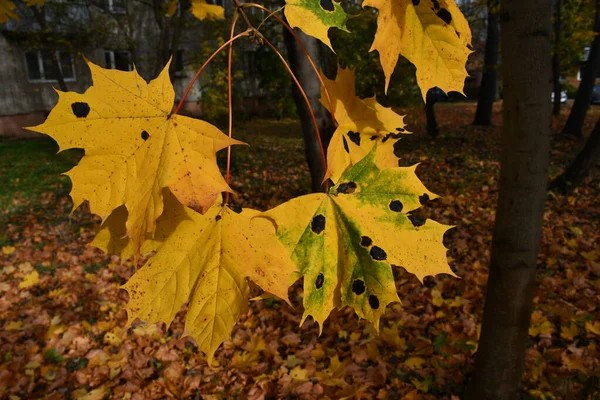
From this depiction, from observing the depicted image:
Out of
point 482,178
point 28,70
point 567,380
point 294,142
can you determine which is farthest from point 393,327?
point 28,70

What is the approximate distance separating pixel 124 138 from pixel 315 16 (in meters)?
0.46

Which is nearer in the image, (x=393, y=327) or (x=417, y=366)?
(x=417, y=366)

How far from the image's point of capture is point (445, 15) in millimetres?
991

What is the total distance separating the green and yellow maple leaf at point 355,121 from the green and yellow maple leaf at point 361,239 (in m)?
0.14

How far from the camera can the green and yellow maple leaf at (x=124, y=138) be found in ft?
2.75

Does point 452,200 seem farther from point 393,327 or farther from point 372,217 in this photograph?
point 372,217

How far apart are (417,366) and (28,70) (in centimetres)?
1920

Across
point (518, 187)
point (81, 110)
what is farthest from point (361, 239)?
point (518, 187)

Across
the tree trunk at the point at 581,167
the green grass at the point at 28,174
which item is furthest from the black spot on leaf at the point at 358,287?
the green grass at the point at 28,174

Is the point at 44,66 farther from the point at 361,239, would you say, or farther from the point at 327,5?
the point at 361,239

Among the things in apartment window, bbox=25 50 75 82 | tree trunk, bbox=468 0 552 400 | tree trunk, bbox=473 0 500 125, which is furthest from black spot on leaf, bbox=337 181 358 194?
apartment window, bbox=25 50 75 82

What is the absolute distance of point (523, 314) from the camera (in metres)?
2.40

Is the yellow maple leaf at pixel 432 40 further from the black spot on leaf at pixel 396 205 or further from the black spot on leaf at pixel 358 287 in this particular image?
the black spot on leaf at pixel 358 287

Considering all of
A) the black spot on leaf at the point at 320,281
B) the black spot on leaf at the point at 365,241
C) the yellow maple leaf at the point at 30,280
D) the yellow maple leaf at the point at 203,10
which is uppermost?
the yellow maple leaf at the point at 203,10
